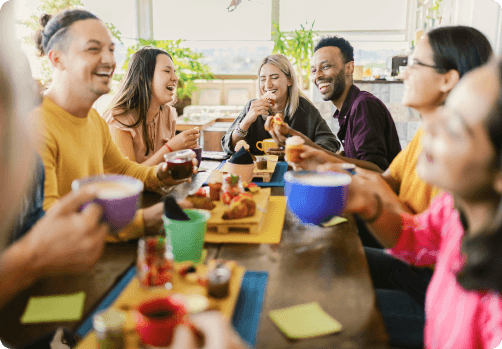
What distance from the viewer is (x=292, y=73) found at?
3.24 metres

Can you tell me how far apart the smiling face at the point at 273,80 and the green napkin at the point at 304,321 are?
247cm

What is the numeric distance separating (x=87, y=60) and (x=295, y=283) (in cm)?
121

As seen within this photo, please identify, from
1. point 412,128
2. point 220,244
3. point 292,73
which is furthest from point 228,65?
point 220,244

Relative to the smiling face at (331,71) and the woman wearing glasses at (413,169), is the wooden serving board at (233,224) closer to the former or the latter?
the woman wearing glasses at (413,169)

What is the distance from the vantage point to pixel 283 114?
326 cm

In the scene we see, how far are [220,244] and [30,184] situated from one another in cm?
61

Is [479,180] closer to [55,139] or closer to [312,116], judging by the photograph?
[55,139]

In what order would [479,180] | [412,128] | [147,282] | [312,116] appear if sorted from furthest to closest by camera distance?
[412,128] < [312,116] < [147,282] < [479,180]

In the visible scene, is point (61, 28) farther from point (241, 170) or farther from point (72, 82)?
point (241, 170)

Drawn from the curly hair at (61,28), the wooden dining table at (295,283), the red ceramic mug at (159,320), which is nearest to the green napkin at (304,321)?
the wooden dining table at (295,283)

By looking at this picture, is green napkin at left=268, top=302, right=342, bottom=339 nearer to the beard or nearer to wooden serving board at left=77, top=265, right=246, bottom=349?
wooden serving board at left=77, top=265, right=246, bottom=349

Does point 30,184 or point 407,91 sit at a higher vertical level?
point 407,91

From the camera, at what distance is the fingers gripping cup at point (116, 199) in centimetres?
81

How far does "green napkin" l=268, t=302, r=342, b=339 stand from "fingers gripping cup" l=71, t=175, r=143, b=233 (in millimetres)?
391
